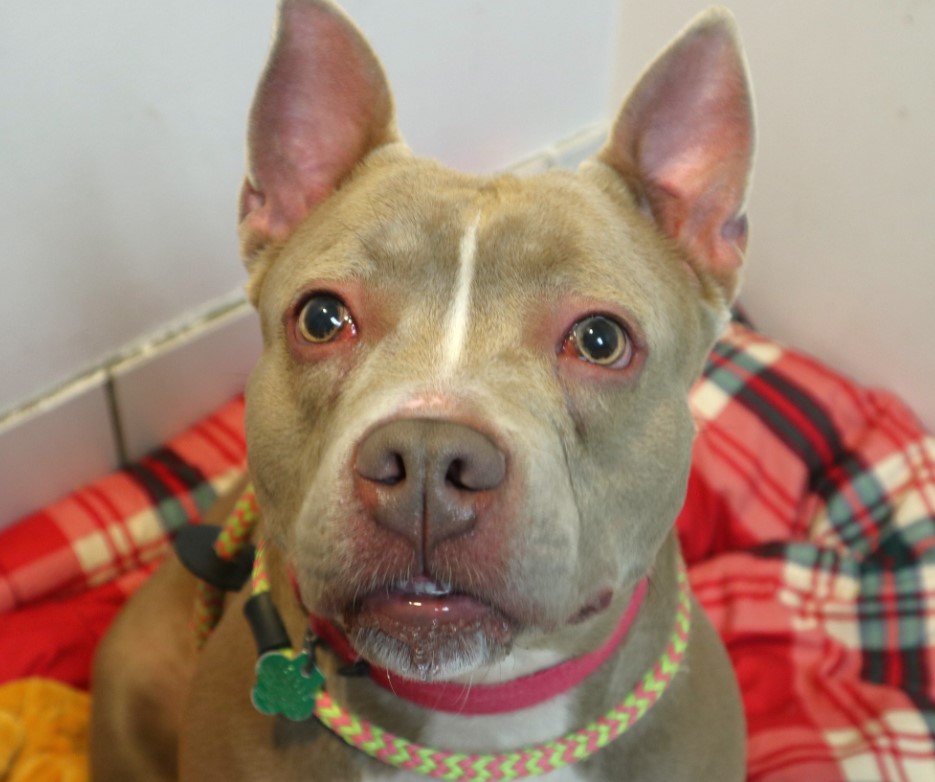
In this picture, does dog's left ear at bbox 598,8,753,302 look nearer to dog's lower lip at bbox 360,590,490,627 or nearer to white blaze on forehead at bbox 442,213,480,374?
white blaze on forehead at bbox 442,213,480,374

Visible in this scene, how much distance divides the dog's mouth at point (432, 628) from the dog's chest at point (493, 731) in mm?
304

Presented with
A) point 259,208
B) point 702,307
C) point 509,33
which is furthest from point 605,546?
point 509,33

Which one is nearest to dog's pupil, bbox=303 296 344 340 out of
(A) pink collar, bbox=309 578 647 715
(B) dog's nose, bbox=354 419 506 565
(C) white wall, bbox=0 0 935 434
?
(B) dog's nose, bbox=354 419 506 565

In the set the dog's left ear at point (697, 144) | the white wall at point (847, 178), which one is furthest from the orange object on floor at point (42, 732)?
the white wall at point (847, 178)

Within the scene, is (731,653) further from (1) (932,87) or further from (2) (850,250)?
(1) (932,87)

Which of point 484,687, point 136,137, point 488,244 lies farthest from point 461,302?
point 136,137

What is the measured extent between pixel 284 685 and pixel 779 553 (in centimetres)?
159

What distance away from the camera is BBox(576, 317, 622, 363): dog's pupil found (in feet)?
4.46

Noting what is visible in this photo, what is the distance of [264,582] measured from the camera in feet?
5.39

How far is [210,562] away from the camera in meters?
1.84

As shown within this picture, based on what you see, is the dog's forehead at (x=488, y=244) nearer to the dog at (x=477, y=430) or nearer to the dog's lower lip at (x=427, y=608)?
the dog at (x=477, y=430)

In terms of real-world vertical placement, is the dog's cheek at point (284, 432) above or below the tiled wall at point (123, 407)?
above

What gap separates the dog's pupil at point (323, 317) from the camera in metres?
1.39

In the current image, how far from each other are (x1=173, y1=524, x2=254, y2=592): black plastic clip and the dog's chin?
0.67 meters
